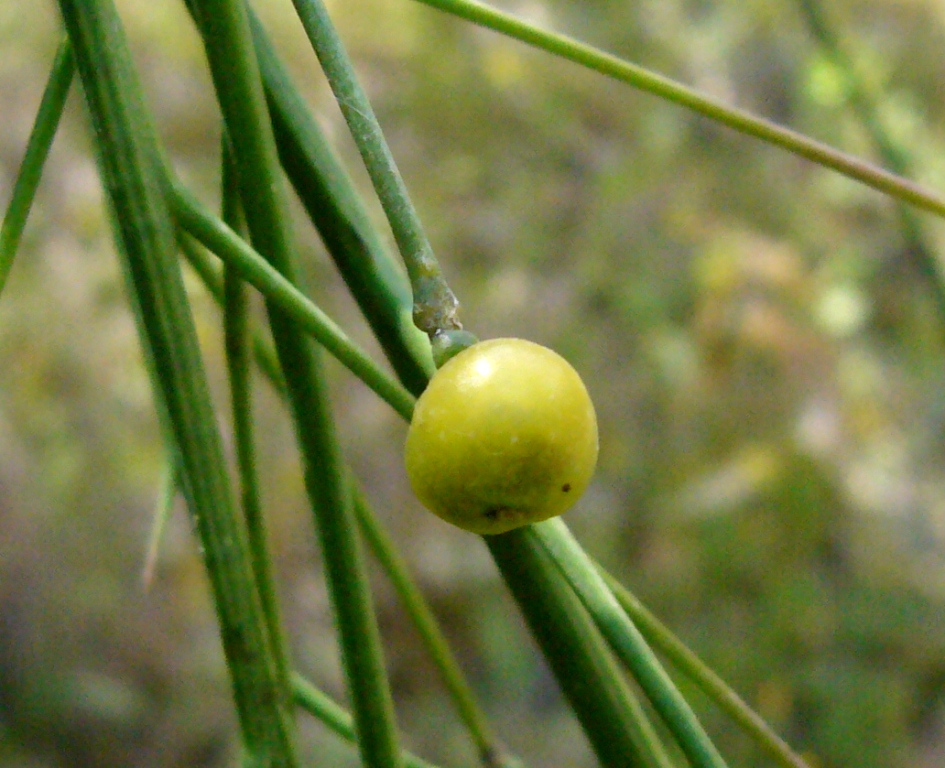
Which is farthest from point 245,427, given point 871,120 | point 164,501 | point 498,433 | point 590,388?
point 590,388

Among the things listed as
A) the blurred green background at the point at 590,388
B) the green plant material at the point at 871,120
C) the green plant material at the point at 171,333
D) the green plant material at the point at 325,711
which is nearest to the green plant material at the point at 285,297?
the green plant material at the point at 171,333

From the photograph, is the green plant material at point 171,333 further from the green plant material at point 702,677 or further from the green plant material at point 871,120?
the green plant material at point 871,120

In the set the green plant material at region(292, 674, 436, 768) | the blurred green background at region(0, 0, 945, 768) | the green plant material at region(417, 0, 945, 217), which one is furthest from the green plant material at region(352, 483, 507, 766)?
the blurred green background at region(0, 0, 945, 768)

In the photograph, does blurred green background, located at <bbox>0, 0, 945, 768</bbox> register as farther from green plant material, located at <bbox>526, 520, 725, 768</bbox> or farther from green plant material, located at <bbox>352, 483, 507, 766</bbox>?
green plant material, located at <bbox>526, 520, 725, 768</bbox>

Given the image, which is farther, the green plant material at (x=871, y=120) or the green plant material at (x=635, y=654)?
the green plant material at (x=871, y=120)

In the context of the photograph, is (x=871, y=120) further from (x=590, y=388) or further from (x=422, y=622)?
(x=590, y=388)

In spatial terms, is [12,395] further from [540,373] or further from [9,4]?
[540,373]
